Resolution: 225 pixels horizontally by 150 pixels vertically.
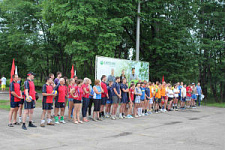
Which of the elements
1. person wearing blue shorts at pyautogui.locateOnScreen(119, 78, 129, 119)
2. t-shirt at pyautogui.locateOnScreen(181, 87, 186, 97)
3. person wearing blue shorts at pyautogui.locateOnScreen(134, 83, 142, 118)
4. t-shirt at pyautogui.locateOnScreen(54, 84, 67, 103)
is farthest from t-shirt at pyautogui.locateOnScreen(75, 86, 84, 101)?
t-shirt at pyautogui.locateOnScreen(181, 87, 186, 97)

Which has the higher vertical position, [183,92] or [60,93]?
[60,93]

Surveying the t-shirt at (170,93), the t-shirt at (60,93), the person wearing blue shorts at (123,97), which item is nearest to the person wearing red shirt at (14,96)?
the t-shirt at (60,93)

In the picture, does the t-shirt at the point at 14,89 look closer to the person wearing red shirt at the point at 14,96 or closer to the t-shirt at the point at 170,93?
the person wearing red shirt at the point at 14,96

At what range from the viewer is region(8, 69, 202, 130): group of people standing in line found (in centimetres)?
962

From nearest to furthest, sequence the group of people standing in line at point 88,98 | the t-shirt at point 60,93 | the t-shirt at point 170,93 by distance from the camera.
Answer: the group of people standing in line at point 88,98 → the t-shirt at point 60,93 → the t-shirt at point 170,93

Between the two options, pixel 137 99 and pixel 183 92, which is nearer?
pixel 137 99

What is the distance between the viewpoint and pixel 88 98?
11398mm

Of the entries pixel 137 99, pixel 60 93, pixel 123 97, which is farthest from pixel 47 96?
pixel 137 99

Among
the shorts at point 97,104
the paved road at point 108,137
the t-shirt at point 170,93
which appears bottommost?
the paved road at point 108,137

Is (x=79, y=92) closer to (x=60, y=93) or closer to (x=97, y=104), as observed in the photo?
(x=60, y=93)

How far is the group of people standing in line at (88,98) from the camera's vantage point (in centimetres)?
962

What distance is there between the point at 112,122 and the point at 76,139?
3.80m

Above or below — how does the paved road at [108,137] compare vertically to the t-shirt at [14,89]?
below

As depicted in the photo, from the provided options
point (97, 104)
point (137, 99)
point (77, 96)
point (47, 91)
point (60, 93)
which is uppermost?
point (47, 91)
